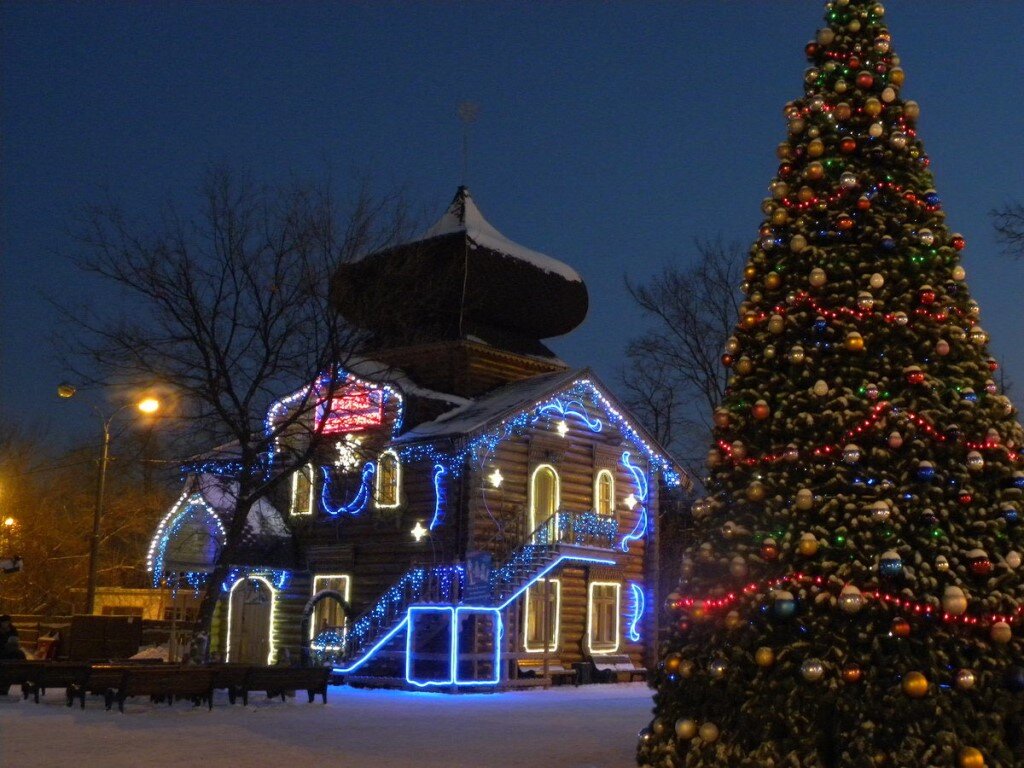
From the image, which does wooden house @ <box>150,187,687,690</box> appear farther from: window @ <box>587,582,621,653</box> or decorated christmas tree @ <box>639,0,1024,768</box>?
decorated christmas tree @ <box>639,0,1024,768</box>

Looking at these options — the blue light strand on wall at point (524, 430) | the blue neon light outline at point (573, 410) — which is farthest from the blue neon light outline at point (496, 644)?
the blue neon light outline at point (573, 410)

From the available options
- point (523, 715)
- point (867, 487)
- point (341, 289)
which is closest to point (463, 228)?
point (341, 289)

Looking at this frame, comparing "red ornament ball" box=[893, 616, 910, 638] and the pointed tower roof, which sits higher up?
the pointed tower roof

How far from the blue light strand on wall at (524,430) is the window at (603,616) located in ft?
12.1

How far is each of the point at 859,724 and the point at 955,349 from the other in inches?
118

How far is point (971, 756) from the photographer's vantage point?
7379 mm

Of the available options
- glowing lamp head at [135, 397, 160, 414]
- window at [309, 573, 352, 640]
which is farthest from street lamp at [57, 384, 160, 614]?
window at [309, 573, 352, 640]

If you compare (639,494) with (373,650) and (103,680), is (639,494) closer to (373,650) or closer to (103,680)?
(373,650)

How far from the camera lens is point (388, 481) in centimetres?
2605

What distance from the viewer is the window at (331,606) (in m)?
26.2

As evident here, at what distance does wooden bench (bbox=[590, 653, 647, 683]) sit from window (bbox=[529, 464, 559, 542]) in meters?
3.52

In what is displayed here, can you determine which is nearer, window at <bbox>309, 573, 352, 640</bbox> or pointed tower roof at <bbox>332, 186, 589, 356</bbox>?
pointed tower roof at <bbox>332, 186, 589, 356</bbox>

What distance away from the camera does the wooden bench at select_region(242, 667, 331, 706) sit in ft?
55.9

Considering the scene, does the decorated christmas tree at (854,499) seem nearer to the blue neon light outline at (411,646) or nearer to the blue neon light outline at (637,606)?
the blue neon light outline at (411,646)
